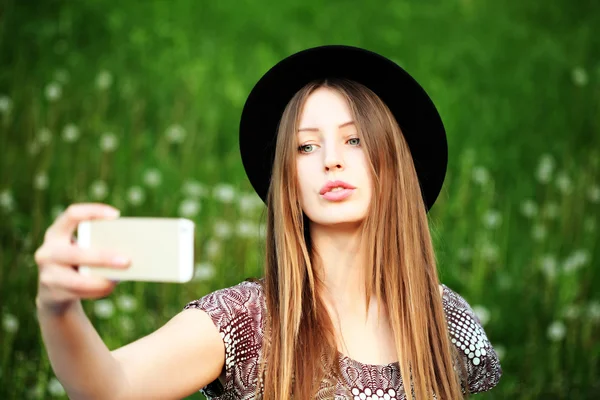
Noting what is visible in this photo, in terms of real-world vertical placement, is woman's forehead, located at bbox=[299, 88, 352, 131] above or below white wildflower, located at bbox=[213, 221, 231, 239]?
above

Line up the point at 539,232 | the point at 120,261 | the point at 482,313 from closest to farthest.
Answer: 1. the point at 120,261
2. the point at 482,313
3. the point at 539,232

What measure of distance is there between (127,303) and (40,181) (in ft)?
2.60

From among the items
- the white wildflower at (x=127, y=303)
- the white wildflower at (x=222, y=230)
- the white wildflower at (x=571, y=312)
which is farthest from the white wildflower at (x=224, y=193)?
the white wildflower at (x=571, y=312)

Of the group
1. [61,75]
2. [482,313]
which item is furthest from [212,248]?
[61,75]

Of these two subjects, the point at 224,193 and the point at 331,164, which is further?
the point at 224,193

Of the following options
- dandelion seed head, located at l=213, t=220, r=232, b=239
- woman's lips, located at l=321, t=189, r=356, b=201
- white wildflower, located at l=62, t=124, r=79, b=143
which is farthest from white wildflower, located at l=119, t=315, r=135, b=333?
woman's lips, located at l=321, t=189, r=356, b=201

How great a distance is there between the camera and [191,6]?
6133 millimetres

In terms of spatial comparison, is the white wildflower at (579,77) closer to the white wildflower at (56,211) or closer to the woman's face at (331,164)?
the white wildflower at (56,211)

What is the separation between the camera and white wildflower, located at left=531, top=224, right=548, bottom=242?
479 cm

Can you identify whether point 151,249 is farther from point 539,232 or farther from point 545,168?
point 545,168

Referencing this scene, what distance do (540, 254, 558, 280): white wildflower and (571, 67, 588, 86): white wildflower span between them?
3.76ft

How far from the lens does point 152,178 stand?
4.58 metres

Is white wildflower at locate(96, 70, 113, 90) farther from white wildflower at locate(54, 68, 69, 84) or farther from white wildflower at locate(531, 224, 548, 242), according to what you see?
white wildflower at locate(531, 224, 548, 242)

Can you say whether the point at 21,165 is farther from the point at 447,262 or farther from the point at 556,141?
the point at 556,141
